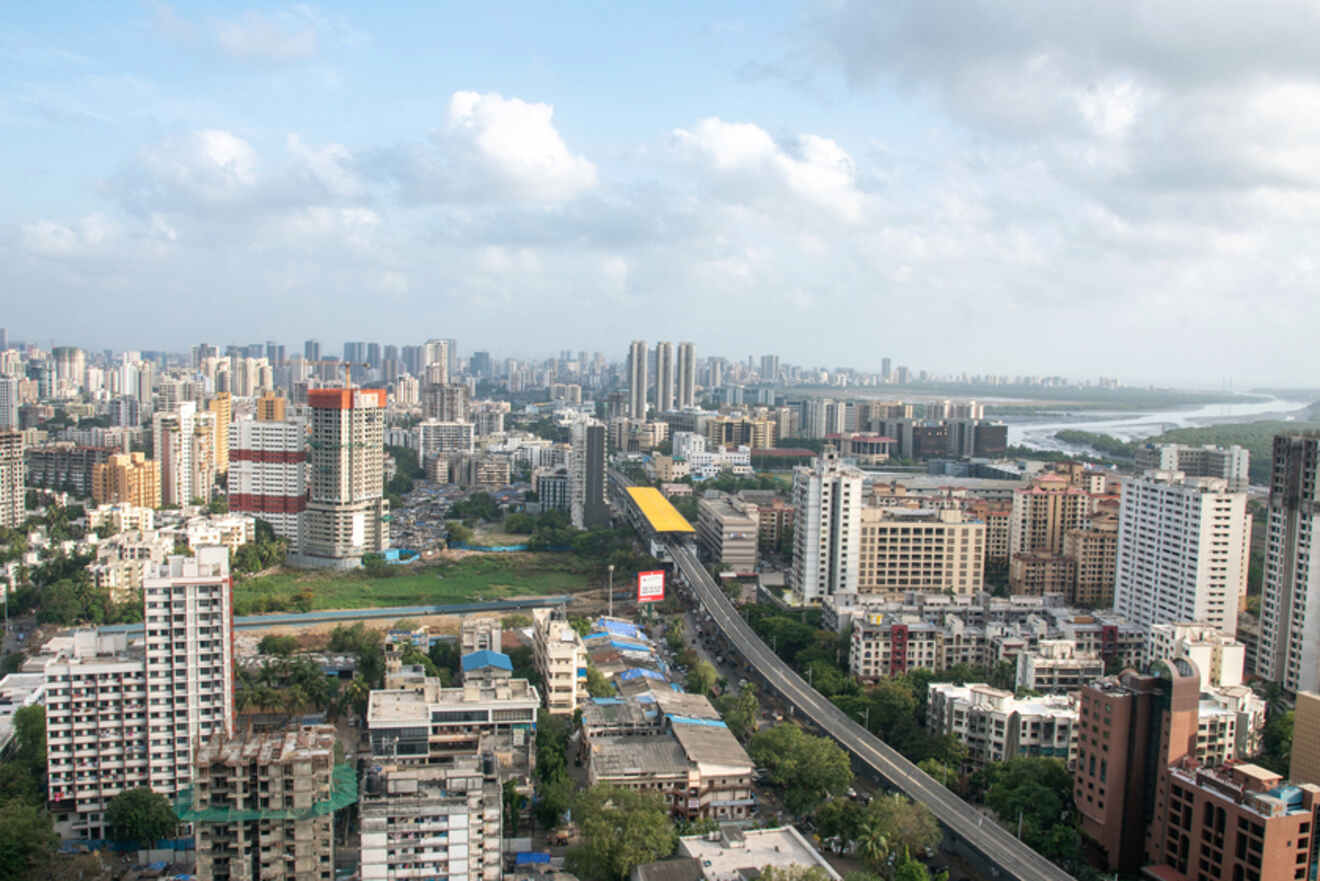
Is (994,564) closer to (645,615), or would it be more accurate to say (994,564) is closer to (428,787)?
(645,615)

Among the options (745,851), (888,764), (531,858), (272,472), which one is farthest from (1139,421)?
(531,858)

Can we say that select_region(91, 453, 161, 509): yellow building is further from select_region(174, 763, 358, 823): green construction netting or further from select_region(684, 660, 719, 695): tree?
select_region(174, 763, 358, 823): green construction netting

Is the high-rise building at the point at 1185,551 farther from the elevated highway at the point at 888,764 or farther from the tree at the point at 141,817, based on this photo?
the tree at the point at 141,817

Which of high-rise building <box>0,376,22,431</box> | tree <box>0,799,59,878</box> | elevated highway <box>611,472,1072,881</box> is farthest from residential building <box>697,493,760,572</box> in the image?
high-rise building <box>0,376,22,431</box>

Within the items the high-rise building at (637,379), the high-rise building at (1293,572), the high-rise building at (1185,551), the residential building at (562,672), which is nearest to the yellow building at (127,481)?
the residential building at (562,672)

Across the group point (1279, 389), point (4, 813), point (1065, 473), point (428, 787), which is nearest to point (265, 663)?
point (4, 813)
